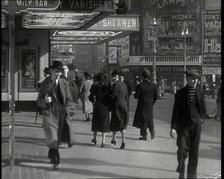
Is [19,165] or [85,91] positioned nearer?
[19,165]

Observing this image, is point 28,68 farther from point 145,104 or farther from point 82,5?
point 82,5

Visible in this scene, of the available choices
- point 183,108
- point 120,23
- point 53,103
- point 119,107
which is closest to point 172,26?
point 120,23

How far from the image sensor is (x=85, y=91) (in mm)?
12719

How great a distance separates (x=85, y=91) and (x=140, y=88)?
3510 mm

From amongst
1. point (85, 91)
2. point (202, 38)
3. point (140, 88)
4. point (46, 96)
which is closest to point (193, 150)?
point (46, 96)

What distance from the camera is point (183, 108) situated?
18.2ft

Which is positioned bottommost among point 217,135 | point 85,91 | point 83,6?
point 217,135

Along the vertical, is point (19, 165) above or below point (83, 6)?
below

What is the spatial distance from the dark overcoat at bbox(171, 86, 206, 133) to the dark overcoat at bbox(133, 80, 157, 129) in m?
3.86

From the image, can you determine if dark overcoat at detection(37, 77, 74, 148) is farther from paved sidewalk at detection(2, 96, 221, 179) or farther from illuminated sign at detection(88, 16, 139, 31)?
illuminated sign at detection(88, 16, 139, 31)

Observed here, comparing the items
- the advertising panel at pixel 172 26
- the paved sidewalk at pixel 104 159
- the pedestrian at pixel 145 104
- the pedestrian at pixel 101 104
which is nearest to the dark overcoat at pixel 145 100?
the pedestrian at pixel 145 104

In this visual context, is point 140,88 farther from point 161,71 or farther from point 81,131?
point 161,71

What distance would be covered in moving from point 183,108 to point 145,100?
402 centimetres

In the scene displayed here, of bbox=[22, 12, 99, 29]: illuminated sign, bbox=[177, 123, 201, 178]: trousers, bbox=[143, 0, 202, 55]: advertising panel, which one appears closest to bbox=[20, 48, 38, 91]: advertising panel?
bbox=[22, 12, 99, 29]: illuminated sign
